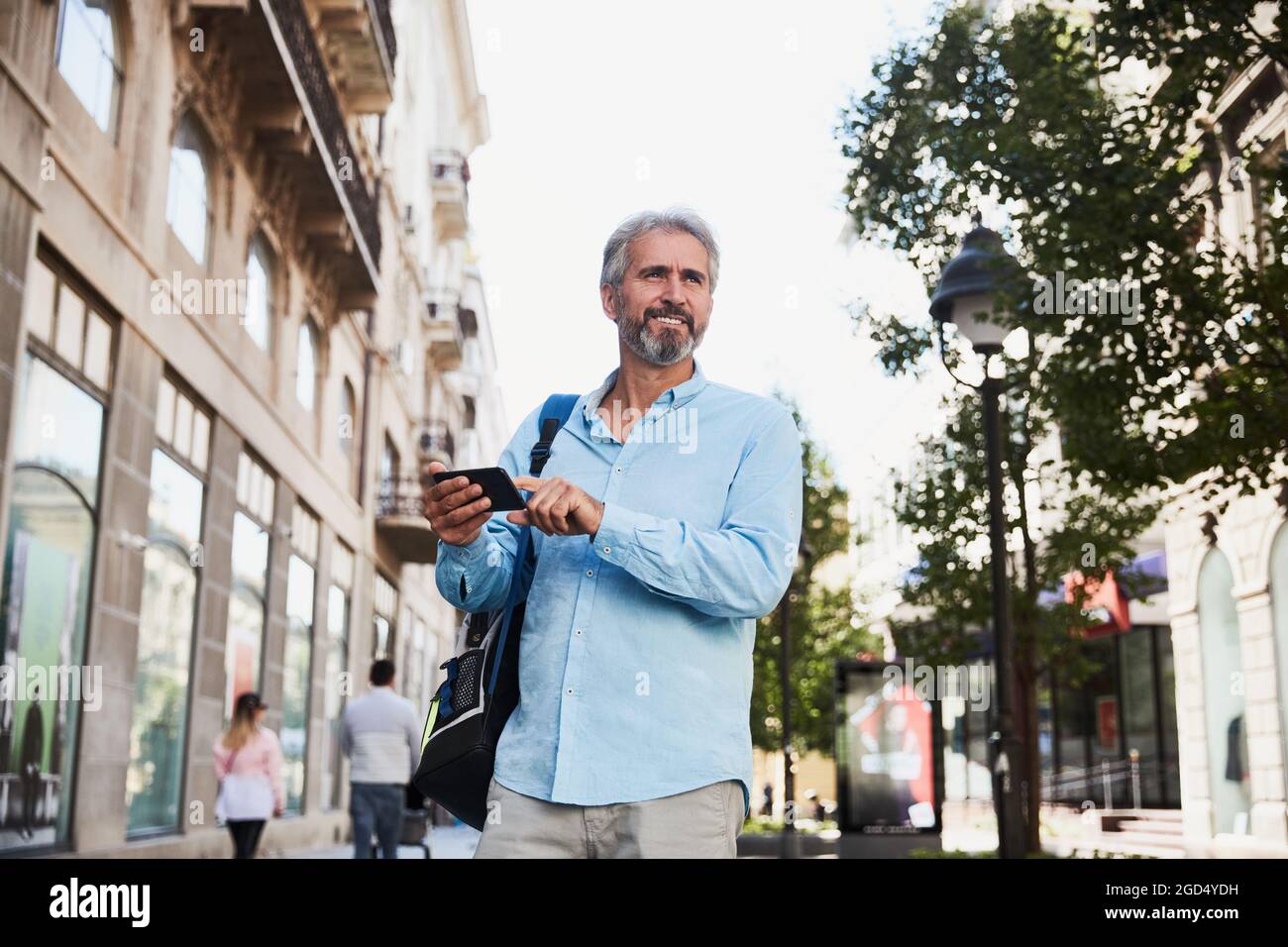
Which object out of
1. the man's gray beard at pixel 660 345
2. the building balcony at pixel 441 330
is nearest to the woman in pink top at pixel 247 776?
the man's gray beard at pixel 660 345

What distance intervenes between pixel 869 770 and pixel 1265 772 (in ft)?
18.6

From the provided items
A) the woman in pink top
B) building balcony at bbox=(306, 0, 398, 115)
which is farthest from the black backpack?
building balcony at bbox=(306, 0, 398, 115)

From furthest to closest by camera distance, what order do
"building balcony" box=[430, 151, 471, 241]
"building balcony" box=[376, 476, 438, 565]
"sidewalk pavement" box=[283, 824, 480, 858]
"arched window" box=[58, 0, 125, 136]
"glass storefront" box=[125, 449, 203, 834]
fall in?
"building balcony" box=[430, 151, 471, 241] < "building balcony" box=[376, 476, 438, 565] < "sidewalk pavement" box=[283, 824, 480, 858] < "glass storefront" box=[125, 449, 203, 834] < "arched window" box=[58, 0, 125, 136]

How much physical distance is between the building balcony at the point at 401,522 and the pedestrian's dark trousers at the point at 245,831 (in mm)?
17077

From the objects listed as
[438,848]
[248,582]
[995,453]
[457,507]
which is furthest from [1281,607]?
[457,507]

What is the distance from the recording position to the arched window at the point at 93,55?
454 inches

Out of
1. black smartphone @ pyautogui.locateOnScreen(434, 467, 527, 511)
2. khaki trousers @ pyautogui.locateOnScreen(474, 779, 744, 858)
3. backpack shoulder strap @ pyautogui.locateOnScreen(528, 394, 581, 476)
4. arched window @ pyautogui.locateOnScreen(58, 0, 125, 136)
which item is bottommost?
khaki trousers @ pyautogui.locateOnScreen(474, 779, 744, 858)

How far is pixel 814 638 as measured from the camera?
38.8 metres

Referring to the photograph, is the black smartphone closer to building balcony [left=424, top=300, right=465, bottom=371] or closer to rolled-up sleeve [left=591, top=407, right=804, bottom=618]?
rolled-up sleeve [left=591, top=407, right=804, bottom=618]

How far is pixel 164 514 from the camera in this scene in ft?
47.8

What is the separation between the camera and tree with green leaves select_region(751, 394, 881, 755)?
35.8 meters

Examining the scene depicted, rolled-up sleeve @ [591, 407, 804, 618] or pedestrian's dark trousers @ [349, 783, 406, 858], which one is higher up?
rolled-up sleeve @ [591, 407, 804, 618]

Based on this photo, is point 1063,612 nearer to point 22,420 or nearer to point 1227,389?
point 1227,389

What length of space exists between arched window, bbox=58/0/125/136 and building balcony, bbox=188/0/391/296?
7.20ft
